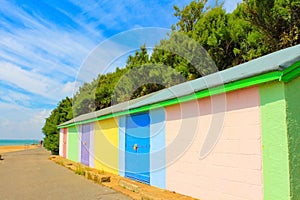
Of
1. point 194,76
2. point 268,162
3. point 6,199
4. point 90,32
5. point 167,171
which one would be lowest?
point 6,199

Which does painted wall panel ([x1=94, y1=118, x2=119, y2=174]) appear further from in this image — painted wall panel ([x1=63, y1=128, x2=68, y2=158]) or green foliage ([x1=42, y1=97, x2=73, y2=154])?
green foliage ([x1=42, y1=97, x2=73, y2=154])

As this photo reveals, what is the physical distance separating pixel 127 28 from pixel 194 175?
11.2 metres

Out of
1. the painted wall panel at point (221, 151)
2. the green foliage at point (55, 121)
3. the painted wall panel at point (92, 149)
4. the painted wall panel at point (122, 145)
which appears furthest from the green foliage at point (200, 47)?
the painted wall panel at point (221, 151)

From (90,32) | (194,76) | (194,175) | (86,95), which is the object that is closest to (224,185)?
(194,175)

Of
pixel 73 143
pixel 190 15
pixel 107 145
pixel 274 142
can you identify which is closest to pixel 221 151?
pixel 274 142

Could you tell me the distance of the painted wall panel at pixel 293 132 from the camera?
475 cm

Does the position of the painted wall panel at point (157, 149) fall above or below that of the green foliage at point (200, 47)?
below

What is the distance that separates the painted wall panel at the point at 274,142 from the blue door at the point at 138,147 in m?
4.70

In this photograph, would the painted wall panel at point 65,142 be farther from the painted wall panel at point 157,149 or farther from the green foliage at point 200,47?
the painted wall panel at point 157,149

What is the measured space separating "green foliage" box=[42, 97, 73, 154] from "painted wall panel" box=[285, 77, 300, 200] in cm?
2713

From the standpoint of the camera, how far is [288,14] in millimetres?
15875

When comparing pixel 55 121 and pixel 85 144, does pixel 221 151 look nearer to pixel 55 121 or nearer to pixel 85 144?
pixel 85 144

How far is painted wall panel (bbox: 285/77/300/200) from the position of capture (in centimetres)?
475

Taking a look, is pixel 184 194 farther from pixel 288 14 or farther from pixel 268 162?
pixel 288 14
